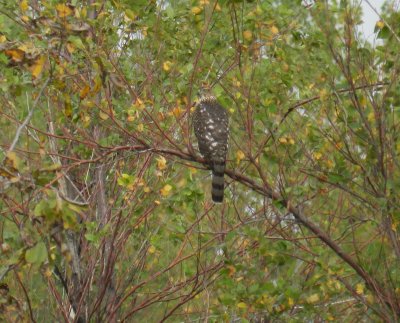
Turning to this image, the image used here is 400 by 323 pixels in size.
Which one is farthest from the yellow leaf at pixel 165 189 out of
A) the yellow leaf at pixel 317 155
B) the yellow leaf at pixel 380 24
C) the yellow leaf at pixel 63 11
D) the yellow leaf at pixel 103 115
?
the yellow leaf at pixel 380 24

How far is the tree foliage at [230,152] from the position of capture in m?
5.31

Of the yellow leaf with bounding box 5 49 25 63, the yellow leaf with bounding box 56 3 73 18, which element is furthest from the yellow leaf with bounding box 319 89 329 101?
the yellow leaf with bounding box 5 49 25 63

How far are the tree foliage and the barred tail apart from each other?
0.72ft

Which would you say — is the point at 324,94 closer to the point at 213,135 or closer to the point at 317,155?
the point at 317,155

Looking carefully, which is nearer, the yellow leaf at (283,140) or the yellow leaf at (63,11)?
the yellow leaf at (63,11)

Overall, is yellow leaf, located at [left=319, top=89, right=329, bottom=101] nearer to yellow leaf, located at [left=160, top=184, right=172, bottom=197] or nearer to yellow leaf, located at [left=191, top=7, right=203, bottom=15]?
yellow leaf, located at [left=191, top=7, right=203, bottom=15]

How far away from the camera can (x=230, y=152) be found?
8.30 m

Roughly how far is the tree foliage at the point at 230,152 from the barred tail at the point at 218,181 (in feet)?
0.72

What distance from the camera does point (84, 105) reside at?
→ 5.89 meters

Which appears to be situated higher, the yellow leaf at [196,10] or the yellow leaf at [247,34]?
the yellow leaf at [196,10]

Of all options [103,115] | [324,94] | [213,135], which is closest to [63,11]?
[103,115]

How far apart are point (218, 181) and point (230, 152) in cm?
125

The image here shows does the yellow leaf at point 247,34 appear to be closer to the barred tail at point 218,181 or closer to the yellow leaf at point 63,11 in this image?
the barred tail at point 218,181

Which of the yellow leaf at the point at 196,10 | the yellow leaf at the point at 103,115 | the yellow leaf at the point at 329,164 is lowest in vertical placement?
the yellow leaf at the point at 329,164
